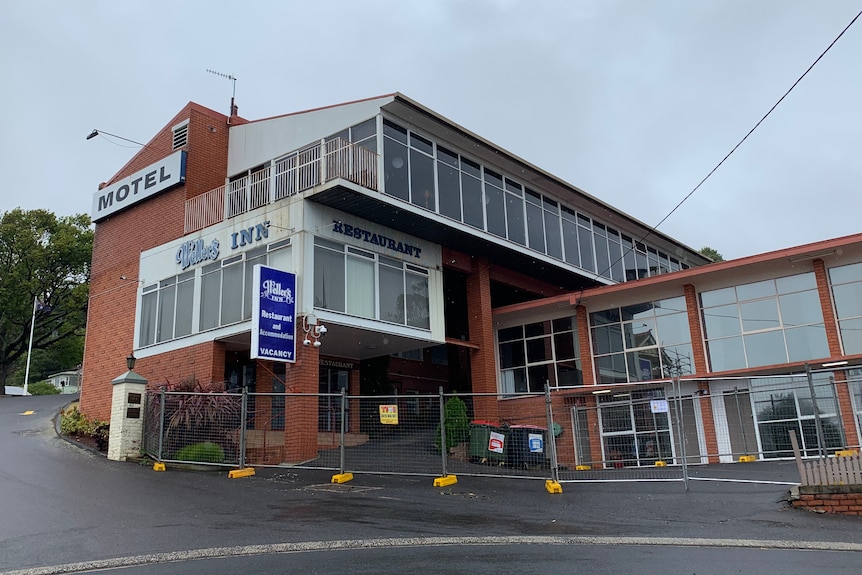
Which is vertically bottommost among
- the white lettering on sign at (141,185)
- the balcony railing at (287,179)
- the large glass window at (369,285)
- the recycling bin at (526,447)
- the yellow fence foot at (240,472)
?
the yellow fence foot at (240,472)

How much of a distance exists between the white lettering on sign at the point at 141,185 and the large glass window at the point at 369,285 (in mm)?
6739

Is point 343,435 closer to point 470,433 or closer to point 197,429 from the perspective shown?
point 197,429

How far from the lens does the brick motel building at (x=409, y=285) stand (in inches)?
747

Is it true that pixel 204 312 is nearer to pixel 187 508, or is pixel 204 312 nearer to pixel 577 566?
pixel 187 508

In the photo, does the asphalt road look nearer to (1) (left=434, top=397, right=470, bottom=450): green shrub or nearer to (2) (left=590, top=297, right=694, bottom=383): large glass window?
(1) (left=434, top=397, right=470, bottom=450): green shrub

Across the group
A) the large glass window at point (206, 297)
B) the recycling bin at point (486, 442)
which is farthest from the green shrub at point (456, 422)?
the large glass window at point (206, 297)

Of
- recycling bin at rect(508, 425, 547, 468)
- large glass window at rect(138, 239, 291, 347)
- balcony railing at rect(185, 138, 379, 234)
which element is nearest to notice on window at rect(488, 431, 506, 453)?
recycling bin at rect(508, 425, 547, 468)

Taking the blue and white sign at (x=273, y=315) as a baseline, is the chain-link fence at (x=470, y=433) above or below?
below

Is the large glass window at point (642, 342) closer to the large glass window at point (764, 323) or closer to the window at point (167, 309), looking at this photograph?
the large glass window at point (764, 323)

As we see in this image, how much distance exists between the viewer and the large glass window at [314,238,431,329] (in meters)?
19.0

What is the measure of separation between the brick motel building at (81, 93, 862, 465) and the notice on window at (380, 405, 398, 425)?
324 cm

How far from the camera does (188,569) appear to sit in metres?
7.27

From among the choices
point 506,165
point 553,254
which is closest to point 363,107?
point 506,165

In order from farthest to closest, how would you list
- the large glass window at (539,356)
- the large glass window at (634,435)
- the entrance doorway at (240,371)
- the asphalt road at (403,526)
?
the large glass window at (539,356) → the entrance doorway at (240,371) → the large glass window at (634,435) → the asphalt road at (403,526)
